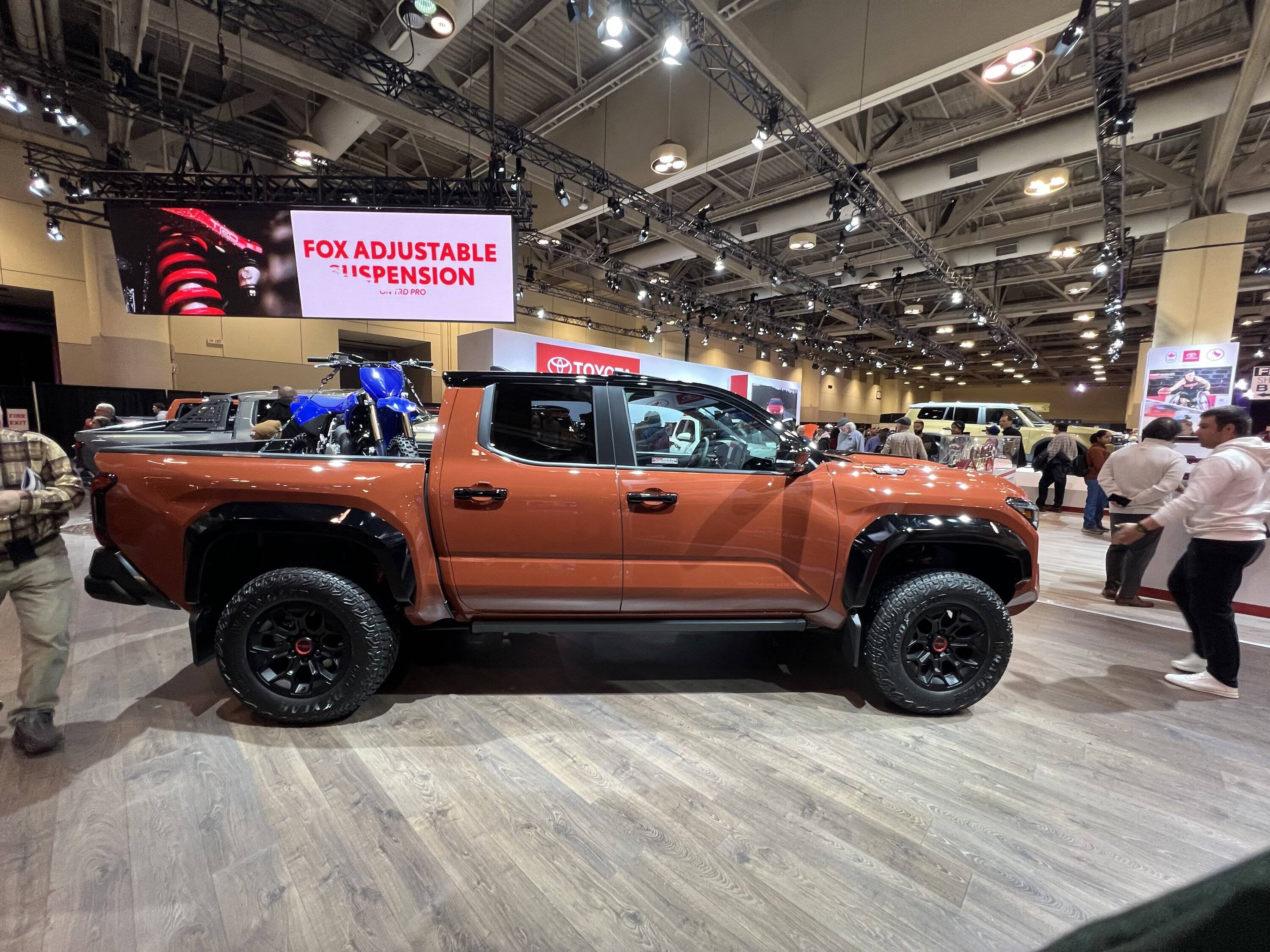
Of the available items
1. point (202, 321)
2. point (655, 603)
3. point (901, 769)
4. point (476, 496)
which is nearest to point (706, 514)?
Answer: point (655, 603)

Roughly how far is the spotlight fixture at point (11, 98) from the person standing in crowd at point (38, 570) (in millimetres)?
6761

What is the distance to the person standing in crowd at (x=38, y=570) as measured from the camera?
6.58ft

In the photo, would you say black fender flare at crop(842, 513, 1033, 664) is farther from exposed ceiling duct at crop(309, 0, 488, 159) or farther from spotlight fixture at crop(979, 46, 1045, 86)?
exposed ceiling duct at crop(309, 0, 488, 159)

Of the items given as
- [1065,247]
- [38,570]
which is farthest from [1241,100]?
[38,570]

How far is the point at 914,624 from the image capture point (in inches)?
96.6

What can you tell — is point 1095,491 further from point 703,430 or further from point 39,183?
point 39,183

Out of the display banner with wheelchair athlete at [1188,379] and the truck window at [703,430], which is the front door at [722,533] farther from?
the display banner with wheelchair athlete at [1188,379]

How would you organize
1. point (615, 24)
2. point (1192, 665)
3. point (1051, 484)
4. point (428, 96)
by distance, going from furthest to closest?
point (1051, 484)
point (428, 96)
point (615, 24)
point (1192, 665)

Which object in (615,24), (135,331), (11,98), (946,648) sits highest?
(11,98)

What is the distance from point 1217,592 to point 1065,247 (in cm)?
1029

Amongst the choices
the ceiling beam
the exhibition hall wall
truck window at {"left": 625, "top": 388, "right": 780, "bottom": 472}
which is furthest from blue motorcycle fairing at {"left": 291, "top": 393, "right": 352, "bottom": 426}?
the ceiling beam

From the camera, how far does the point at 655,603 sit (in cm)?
248

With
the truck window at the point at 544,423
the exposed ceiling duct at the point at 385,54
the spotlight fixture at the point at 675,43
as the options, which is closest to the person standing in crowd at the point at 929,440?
the spotlight fixture at the point at 675,43

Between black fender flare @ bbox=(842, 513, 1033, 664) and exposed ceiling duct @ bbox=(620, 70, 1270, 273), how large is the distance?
23.7ft
